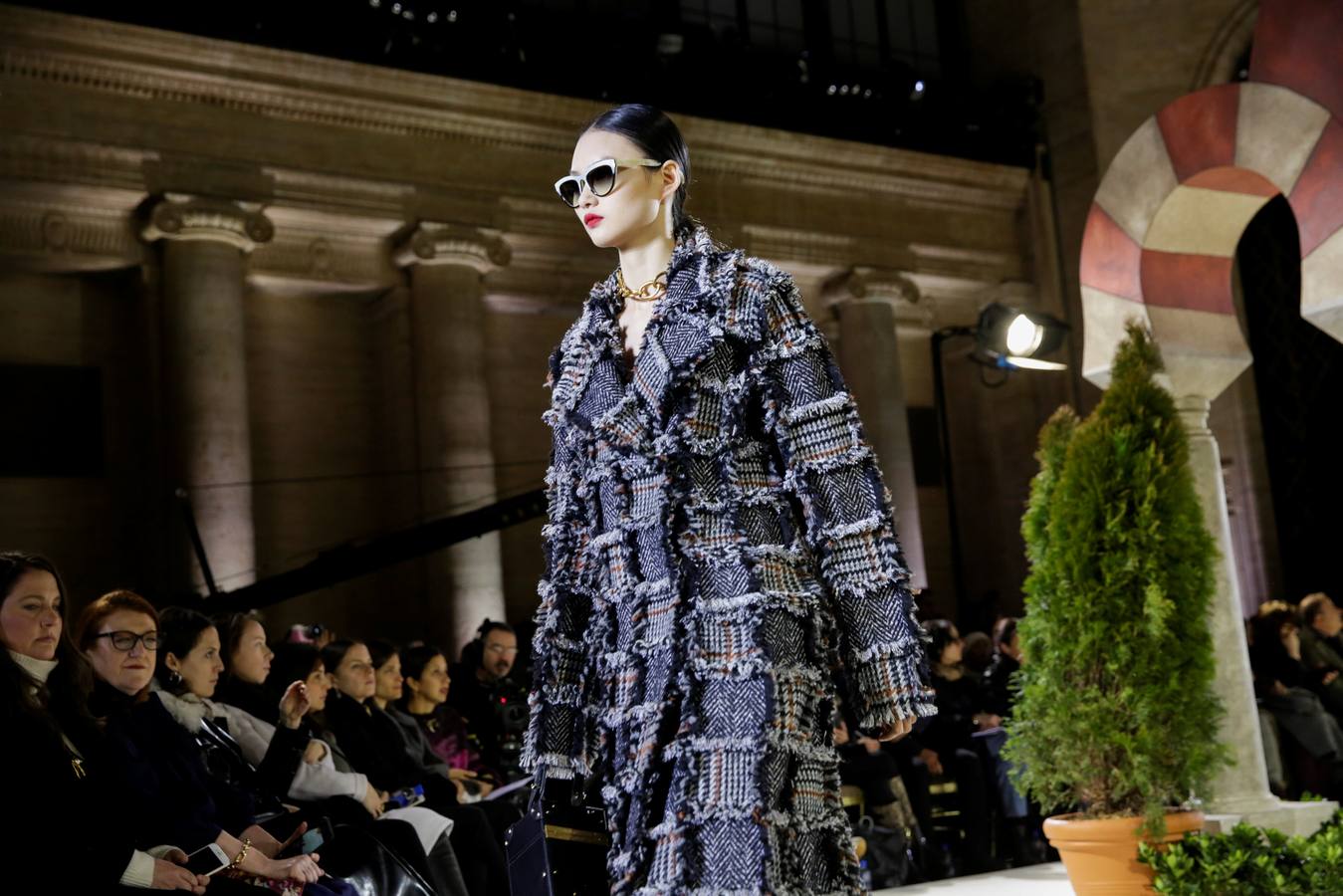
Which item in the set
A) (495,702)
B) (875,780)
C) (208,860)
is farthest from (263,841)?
(875,780)

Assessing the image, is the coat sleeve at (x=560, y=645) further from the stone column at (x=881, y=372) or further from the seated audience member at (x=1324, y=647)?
the stone column at (x=881, y=372)

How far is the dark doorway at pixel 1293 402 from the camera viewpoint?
18.1 m

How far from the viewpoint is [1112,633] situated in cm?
595

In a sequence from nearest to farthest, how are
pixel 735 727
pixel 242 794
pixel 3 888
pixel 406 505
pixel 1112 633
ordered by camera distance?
pixel 735 727, pixel 3 888, pixel 242 794, pixel 1112 633, pixel 406 505

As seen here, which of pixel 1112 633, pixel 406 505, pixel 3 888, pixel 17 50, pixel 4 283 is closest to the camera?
pixel 3 888

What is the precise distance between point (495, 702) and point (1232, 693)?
13.6ft

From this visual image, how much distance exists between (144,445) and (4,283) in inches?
74.9

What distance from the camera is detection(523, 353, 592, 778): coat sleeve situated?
2.87 metres

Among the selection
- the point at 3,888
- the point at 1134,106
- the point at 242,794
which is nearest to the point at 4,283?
the point at 242,794

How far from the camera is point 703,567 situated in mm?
2717

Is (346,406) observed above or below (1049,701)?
above

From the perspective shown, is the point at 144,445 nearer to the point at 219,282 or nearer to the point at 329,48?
the point at 219,282

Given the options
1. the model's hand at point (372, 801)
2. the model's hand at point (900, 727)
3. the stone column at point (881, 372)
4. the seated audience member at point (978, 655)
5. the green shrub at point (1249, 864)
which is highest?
the stone column at point (881, 372)

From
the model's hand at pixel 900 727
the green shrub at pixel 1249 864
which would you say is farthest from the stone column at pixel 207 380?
the model's hand at pixel 900 727
